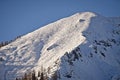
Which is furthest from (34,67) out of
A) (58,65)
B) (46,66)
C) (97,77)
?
(97,77)

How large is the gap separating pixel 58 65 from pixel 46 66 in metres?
13.9

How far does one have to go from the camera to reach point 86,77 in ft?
605

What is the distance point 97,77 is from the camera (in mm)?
193000

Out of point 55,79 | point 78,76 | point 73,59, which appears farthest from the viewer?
point 73,59

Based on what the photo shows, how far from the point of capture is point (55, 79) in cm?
16662

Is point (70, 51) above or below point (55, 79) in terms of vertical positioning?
above

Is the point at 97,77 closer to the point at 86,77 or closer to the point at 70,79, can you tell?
the point at 86,77

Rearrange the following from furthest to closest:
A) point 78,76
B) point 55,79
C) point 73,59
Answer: point 73,59 < point 78,76 < point 55,79

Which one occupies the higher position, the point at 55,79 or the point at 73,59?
the point at 73,59

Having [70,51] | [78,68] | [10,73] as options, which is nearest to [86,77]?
[78,68]

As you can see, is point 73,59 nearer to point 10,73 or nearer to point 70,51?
point 70,51

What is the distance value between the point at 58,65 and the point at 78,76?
488 inches

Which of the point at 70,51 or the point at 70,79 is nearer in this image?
the point at 70,79

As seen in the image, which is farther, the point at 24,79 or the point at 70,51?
the point at 70,51
